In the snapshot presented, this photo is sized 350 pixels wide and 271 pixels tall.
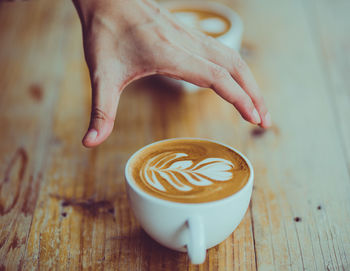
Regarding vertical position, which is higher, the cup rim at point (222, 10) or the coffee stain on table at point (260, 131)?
the cup rim at point (222, 10)

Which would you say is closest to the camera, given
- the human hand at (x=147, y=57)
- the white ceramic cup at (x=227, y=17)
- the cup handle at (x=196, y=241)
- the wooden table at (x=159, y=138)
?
the cup handle at (x=196, y=241)

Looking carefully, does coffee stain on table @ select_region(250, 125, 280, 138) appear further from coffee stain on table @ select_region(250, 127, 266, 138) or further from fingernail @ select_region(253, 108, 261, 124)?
fingernail @ select_region(253, 108, 261, 124)

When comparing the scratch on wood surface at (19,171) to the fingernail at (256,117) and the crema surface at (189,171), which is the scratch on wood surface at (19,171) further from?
the fingernail at (256,117)

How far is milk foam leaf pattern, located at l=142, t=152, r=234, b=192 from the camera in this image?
64 cm

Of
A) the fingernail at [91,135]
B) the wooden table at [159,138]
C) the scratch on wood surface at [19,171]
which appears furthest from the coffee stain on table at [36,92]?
the fingernail at [91,135]

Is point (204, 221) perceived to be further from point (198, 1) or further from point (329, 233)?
point (198, 1)

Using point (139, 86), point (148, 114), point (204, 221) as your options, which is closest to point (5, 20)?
point (139, 86)

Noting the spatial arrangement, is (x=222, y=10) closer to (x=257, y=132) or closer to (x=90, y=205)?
(x=257, y=132)

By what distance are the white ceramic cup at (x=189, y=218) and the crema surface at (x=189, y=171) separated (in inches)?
0.7

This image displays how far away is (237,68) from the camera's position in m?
0.82

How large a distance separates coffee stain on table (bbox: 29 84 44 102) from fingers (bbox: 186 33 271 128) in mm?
567

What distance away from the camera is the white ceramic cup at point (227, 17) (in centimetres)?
113

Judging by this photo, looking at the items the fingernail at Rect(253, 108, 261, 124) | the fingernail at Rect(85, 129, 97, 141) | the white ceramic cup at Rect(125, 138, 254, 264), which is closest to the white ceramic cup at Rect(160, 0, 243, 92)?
the fingernail at Rect(253, 108, 261, 124)

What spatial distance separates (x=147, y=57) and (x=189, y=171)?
0.28 metres
